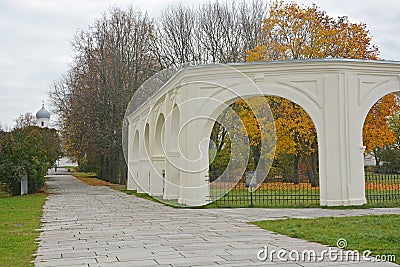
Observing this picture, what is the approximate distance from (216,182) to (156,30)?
18131 mm

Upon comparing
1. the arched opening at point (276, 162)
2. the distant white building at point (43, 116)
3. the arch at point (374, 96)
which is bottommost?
the arched opening at point (276, 162)

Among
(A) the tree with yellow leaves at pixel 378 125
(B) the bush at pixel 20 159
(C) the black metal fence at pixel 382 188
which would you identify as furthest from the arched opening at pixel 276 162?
(B) the bush at pixel 20 159

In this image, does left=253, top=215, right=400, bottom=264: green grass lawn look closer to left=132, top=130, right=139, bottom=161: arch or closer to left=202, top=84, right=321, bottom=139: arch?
left=202, top=84, right=321, bottom=139: arch

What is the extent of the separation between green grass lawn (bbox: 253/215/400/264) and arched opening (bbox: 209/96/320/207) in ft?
14.7

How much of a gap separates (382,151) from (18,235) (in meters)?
29.5

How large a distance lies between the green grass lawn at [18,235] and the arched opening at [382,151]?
9623 millimetres

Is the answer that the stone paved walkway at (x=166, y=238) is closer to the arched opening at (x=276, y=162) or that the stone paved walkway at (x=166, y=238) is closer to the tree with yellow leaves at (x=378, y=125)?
the arched opening at (x=276, y=162)

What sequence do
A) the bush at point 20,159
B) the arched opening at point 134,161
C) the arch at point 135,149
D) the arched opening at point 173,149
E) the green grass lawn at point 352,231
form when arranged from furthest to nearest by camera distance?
1. the arch at point 135,149
2. the arched opening at point 134,161
3. the bush at point 20,159
4. the arched opening at point 173,149
5. the green grass lawn at point 352,231

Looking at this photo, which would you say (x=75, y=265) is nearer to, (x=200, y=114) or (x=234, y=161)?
(x=200, y=114)

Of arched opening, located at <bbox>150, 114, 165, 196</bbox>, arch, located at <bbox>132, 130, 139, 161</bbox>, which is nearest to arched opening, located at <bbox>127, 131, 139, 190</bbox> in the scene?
arch, located at <bbox>132, 130, 139, 161</bbox>

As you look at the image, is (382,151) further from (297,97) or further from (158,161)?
(297,97)

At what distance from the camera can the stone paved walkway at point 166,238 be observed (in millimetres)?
6449

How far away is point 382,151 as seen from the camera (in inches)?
1340

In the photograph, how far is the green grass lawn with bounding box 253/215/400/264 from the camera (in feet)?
22.9
